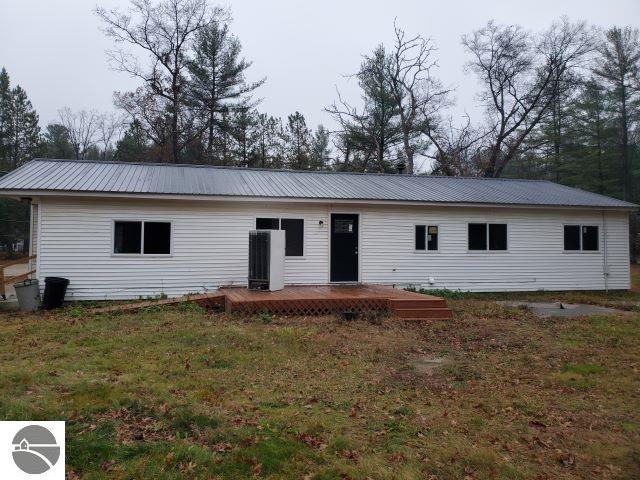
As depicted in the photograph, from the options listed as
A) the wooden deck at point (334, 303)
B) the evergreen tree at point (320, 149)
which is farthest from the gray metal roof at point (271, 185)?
the evergreen tree at point (320, 149)

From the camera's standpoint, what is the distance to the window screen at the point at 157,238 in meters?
11.3

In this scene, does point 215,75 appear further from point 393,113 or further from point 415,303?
point 415,303

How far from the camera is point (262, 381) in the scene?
17.4 feet

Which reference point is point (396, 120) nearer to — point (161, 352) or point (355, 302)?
point (355, 302)

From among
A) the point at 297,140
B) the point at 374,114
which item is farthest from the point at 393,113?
the point at 297,140

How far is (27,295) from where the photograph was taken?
33.4 feet

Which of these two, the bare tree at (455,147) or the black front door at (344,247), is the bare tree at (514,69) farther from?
the black front door at (344,247)

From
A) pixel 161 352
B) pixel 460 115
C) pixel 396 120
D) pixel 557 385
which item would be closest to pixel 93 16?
pixel 396 120

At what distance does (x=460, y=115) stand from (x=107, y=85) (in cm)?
2501

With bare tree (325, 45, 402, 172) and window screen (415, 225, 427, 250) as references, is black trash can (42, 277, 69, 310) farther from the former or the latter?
bare tree (325, 45, 402, 172)

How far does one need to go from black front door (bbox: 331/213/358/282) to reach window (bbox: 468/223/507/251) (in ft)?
12.0

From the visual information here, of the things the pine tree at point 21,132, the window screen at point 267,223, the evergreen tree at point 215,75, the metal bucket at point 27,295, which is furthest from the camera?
the pine tree at point 21,132

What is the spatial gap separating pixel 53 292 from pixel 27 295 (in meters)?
0.58

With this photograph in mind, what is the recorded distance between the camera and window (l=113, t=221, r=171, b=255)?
439 inches
